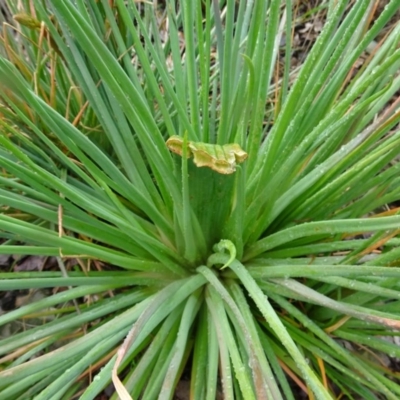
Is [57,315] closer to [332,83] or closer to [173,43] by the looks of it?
[173,43]

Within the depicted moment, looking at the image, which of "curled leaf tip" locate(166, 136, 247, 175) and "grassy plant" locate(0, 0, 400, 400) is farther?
"grassy plant" locate(0, 0, 400, 400)

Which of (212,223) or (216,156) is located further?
(212,223)

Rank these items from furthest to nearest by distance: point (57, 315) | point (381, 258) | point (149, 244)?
1. point (57, 315)
2. point (149, 244)
3. point (381, 258)

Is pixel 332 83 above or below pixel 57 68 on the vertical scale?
below

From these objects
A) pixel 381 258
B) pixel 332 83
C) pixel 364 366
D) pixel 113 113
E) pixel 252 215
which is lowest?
pixel 364 366

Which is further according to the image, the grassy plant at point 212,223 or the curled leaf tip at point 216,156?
the grassy plant at point 212,223

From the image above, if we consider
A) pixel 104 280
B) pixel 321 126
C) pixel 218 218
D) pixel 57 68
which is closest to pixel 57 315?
pixel 104 280

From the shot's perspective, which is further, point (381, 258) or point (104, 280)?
point (104, 280)

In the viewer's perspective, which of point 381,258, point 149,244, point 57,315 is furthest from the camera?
point 57,315
